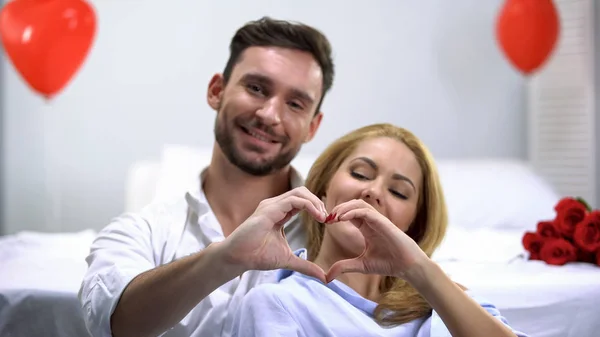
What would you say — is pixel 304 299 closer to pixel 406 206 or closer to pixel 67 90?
pixel 406 206

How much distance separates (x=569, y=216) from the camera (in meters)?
1.93

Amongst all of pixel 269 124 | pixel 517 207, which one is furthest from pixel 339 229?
pixel 517 207

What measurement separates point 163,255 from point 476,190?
1.75 metres

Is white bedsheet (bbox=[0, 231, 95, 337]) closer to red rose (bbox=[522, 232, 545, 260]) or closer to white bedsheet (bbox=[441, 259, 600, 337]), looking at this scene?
white bedsheet (bbox=[441, 259, 600, 337])

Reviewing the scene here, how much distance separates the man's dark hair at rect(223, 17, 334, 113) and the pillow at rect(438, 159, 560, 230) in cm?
132

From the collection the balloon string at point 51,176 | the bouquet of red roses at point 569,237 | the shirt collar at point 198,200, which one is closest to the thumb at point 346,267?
the shirt collar at point 198,200

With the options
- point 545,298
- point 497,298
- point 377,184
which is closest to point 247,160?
point 377,184

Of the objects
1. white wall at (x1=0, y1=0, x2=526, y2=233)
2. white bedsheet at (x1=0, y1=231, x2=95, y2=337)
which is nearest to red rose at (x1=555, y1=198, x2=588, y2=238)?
white bedsheet at (x1=0, y1=231, x2=95, y2=337)

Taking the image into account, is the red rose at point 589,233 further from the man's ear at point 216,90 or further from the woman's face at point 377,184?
the man's ear at point 216,90

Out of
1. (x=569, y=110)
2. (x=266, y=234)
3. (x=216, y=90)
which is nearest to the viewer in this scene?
(x=266, y=234)

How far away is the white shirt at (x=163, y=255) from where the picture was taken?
132 cm

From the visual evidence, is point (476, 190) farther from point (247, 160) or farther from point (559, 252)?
point (247, 160)

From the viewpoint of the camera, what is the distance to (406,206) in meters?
1.47

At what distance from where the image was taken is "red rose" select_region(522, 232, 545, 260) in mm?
1990
